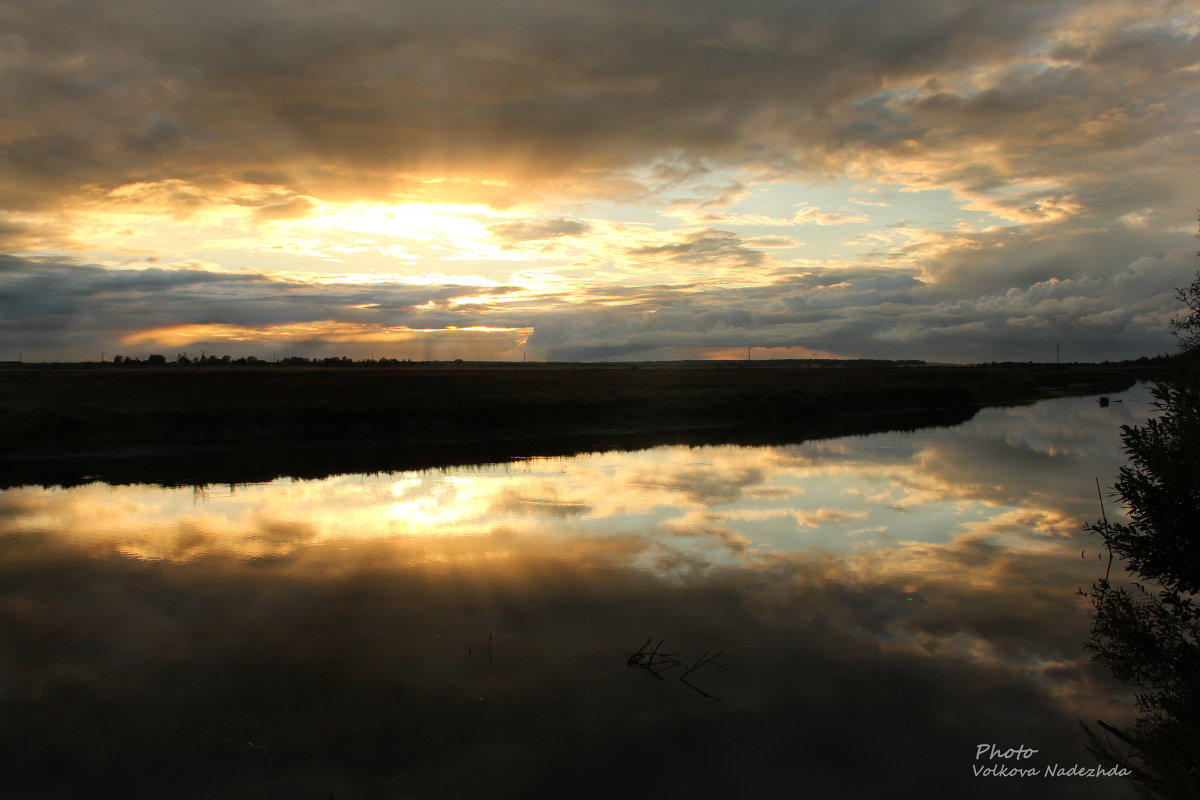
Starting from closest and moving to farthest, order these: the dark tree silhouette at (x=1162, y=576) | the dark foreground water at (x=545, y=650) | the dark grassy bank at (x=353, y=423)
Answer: the dark foreground water at (x=545, y=650)
the dark tree silhouette at (x=1162, y=576)
the dark grassy bank at (x=353, y=423)

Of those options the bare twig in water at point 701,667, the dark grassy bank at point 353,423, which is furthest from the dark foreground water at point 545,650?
the dark grassy bank at point 353,423

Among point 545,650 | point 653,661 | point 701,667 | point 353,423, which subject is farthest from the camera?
point 353,423

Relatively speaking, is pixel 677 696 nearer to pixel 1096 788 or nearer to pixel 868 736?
pixel 868 736

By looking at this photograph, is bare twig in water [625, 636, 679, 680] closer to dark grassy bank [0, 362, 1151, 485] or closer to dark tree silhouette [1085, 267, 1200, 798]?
dark tree silhouette [1085, 267, 1200, 798]

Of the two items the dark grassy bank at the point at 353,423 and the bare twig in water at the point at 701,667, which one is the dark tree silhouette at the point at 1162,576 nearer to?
the bare twig in water at the point at 701,667

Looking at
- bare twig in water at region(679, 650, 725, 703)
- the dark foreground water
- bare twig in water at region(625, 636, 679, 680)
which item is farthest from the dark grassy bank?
bare twig in water at region(679, 650, 725, 703)

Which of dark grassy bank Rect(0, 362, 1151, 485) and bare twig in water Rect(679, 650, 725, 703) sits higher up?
dark grassy bank Rect(0, 362, 1151, 485)

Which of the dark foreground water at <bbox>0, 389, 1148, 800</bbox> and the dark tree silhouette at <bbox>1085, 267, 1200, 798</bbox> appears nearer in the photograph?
the dark foreground water at <bbox>0, 389, 1148, 800</bbox>

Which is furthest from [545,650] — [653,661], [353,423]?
[353,423]

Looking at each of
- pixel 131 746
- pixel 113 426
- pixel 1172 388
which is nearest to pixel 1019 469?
pixel 1172 388

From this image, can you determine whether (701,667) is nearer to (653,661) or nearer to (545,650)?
(653,661)

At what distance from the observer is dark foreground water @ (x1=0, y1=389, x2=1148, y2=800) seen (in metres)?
6.02

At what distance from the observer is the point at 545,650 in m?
8.30

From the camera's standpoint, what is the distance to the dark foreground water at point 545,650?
6016mm
